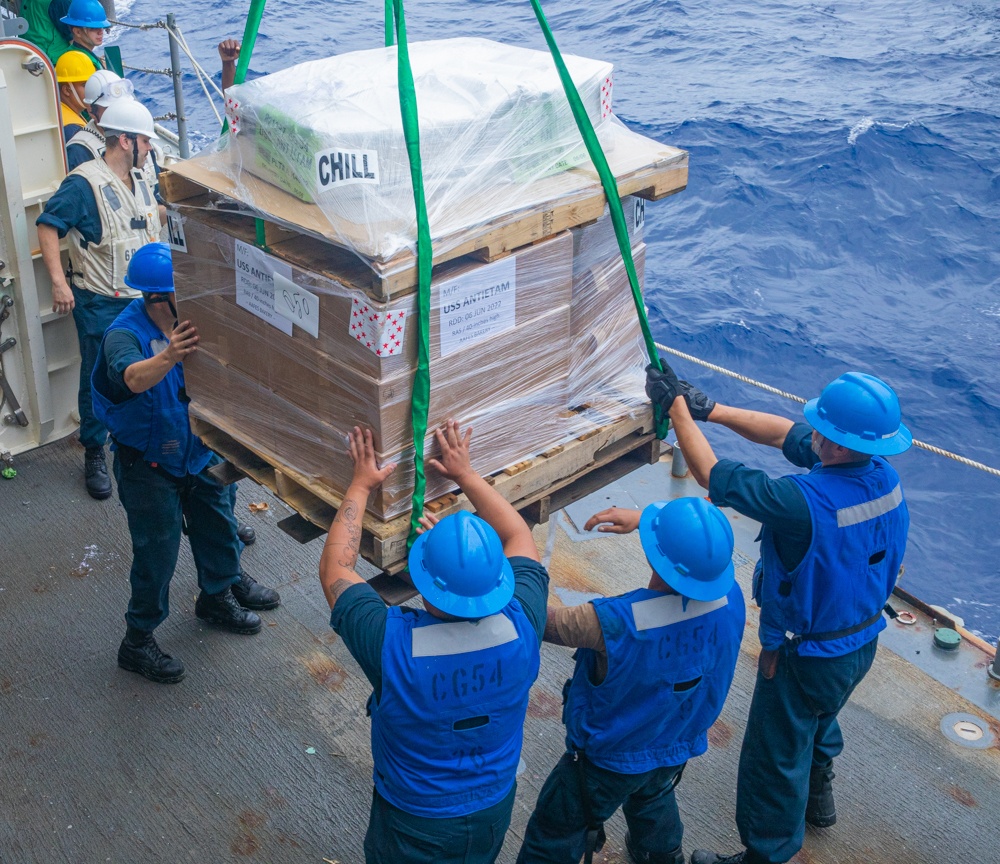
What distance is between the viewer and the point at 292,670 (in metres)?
5.03

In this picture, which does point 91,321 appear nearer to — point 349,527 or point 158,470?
point 158,470

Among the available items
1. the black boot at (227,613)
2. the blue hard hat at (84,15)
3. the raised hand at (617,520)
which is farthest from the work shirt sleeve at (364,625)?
the blue hard hat at (84,15)

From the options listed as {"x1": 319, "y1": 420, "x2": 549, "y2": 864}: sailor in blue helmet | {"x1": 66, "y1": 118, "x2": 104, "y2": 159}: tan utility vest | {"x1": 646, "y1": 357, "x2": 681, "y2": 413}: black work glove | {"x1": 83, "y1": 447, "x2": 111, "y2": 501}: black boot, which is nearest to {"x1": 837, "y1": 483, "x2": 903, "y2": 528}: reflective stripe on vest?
{"x1": 646, "y1": 357, "x2": 681, "y2": 413}: black work glove

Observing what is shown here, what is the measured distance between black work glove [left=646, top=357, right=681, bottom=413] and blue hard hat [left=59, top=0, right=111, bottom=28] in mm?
5281

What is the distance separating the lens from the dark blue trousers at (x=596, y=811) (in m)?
3.67

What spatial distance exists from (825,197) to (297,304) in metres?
13.5

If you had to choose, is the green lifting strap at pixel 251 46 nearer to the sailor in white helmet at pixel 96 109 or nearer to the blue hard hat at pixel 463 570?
the blue hard hat at pixel 463 570

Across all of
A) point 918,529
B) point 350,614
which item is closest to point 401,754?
point 350,614

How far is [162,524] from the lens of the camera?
15.5 ft

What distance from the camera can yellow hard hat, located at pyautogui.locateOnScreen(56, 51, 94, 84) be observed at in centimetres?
682

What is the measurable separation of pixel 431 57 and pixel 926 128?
15.3m

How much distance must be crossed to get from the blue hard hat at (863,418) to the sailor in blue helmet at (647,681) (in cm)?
64

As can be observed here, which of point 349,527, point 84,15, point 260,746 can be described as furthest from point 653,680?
point 84,15

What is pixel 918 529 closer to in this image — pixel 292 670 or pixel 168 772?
pixel 292 670
